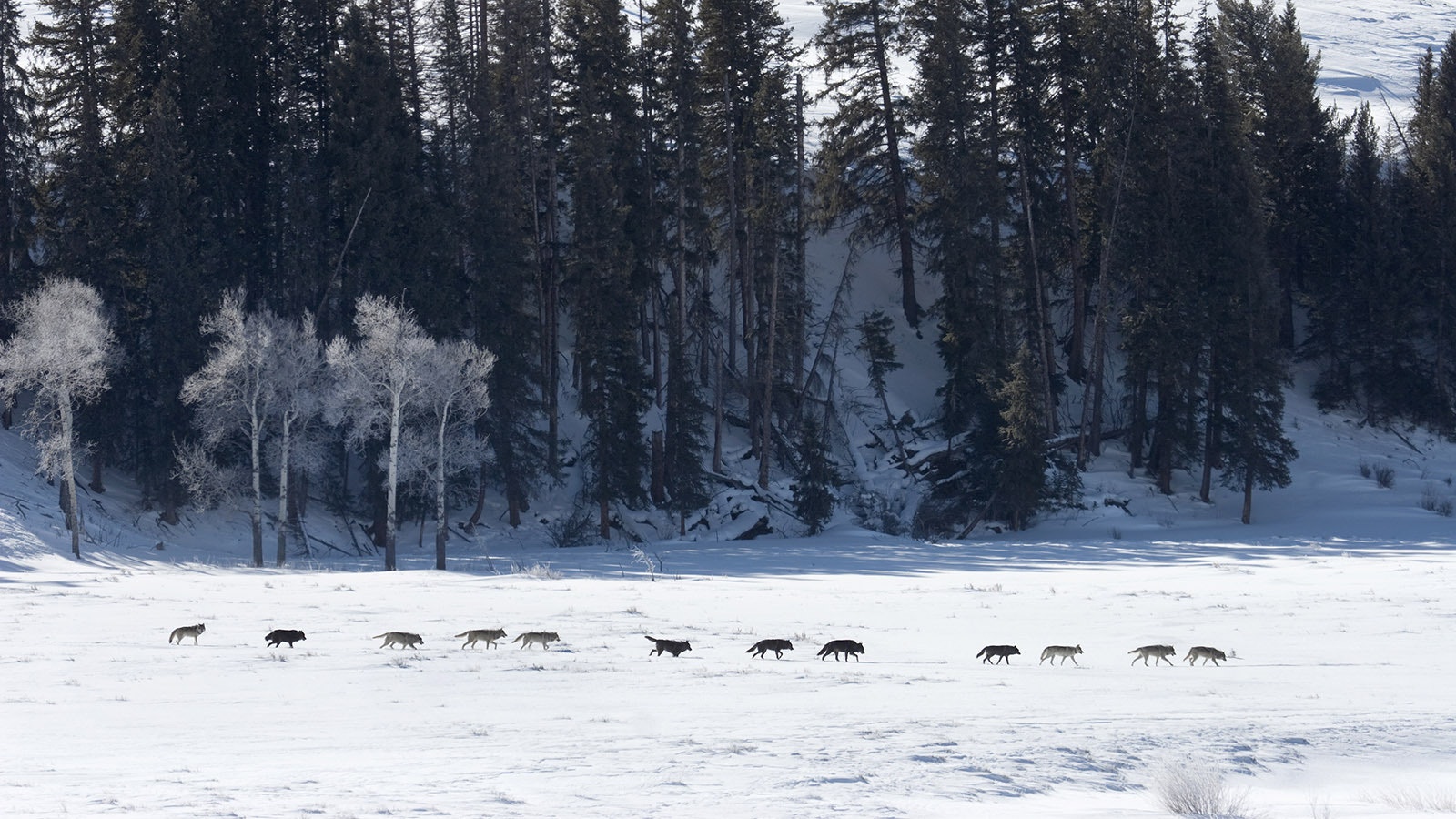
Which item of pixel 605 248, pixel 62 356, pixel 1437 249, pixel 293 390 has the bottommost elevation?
pixel 293 390

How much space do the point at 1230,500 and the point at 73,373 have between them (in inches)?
1360

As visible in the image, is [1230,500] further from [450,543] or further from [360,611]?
[360,611]

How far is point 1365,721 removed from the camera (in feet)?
34.0

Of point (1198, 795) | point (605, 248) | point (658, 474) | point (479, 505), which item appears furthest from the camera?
point (658, 474)

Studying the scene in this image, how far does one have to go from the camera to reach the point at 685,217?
3984 centimetres

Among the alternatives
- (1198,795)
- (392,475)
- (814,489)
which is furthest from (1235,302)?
(1198,795)

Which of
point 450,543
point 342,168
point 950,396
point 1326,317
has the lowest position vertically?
point 450,543

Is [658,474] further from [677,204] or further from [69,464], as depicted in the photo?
[69,464]

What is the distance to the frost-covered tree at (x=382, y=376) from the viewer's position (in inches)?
1168

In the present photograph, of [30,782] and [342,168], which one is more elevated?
[342,168]

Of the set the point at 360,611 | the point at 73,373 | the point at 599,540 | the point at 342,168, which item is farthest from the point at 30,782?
the point at 342,168

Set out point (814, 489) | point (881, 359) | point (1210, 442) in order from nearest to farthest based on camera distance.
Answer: point (814, 489) → point (1210, 442) → point (881, 359)

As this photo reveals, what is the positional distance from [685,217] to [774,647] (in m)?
28.0

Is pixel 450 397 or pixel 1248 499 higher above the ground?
pixel 450 397
